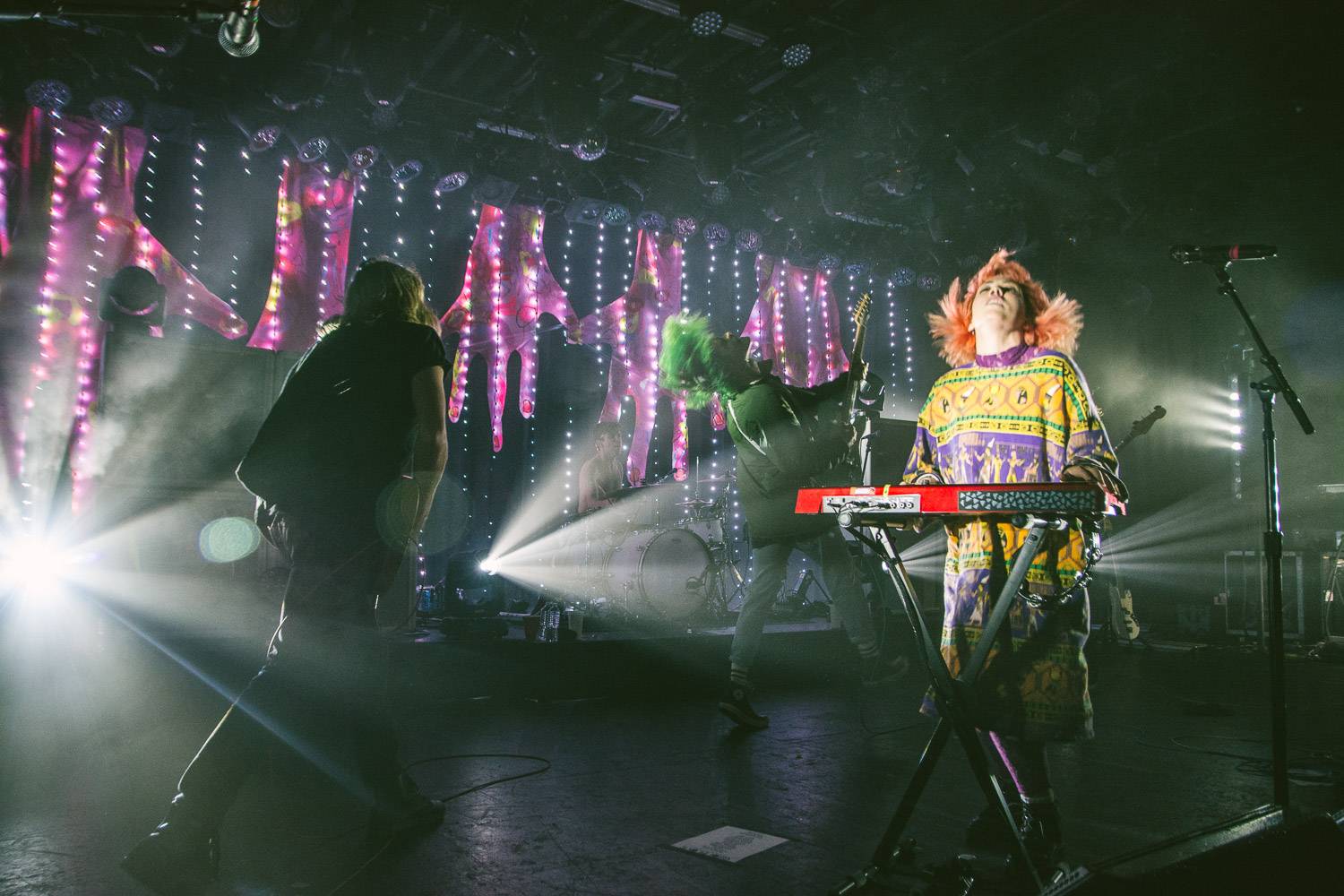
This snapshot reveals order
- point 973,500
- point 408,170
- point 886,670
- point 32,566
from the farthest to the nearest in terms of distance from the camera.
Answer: point 408,170
point 886,670
point 32,566
point 973,500

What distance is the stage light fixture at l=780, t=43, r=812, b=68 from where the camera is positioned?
571 centimetres

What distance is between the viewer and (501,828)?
7.76 feet

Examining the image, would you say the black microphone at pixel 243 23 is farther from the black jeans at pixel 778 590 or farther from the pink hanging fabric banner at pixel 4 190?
the pink hanging fabric banner at pixel 4 190

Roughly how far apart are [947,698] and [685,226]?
655 centimetres

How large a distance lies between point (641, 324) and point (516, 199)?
5.75ft

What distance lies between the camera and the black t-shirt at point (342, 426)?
2.05 metres

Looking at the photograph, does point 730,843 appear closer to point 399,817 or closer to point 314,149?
point 399,817

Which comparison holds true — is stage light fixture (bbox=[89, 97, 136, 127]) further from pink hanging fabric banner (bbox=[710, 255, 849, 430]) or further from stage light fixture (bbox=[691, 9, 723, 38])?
pink hanging fabric banner (bbox=[710, 255, 849, 430])

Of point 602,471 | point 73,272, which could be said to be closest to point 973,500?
point 602,471

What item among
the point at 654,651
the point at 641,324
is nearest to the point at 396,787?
the point at 654,651

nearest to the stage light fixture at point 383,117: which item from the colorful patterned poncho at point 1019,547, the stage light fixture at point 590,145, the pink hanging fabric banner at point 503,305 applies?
the stage light fixture at point 590,145

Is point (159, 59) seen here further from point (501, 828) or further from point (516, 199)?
point (501, 828)

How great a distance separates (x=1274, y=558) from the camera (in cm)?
262

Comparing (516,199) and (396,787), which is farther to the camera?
(516,199)
